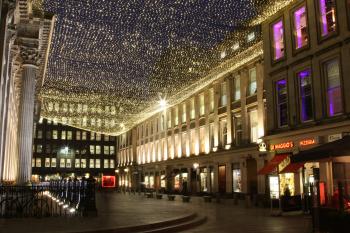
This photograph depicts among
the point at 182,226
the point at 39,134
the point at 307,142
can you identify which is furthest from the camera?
the point at 39,134

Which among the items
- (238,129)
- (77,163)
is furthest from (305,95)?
(77,163)

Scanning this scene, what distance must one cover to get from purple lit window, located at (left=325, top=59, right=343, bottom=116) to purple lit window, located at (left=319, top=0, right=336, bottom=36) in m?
1.90

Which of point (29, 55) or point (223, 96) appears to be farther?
point (223, 96)

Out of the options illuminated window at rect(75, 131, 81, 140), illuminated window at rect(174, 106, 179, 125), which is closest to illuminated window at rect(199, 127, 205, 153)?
illuminated window at rect(174, 106, 179, 125)

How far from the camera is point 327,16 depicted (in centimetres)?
2422

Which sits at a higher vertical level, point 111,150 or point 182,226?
point 111,150

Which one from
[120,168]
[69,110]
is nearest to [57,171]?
[120,168]

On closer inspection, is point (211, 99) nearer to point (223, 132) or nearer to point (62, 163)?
point (223, 132)

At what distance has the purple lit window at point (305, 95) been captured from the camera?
2530 cm

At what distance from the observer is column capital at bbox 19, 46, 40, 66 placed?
2606 cm

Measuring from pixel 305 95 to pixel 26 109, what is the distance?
16.9 metres

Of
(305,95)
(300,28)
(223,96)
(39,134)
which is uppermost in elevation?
(39,134)

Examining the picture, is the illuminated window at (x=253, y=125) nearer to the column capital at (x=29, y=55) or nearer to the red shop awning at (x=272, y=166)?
the red shop awning at (x=272, y=166)

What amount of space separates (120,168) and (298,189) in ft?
202
